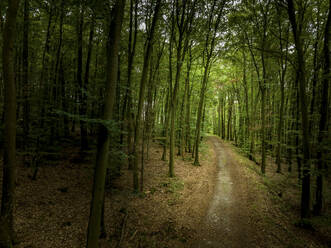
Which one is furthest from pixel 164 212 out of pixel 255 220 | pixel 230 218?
pixel 255 220

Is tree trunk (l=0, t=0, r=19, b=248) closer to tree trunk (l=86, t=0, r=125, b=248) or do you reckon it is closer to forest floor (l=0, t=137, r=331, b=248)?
forest floor (l=0, t=137, r=331, b=248)

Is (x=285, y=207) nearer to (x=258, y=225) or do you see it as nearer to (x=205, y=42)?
(x=258, y=225)

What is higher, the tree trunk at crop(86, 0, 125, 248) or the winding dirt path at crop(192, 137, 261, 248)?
the tree trunk at crop(86, 0, 125, 248)

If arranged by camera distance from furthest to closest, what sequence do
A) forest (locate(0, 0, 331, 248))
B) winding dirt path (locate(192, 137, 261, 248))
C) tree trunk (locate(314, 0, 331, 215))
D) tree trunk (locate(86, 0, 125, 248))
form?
tree trunk (locate(314, 0, 331, 215)) < winding dirt path (locate(192, 137, 261, 248)) < forest (locate(0, 0, 331, 248)) < tree trunk (locate(86, 0, 125, 248))

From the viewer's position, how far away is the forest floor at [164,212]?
5.21m

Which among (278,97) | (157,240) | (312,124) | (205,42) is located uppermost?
(205,42)

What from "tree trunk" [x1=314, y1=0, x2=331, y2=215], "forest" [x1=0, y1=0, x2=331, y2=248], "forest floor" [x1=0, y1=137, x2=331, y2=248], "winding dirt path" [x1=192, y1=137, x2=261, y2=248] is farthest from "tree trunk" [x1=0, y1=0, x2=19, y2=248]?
"tree trunk" [x1=314, y1=0, x2=331, y2=215]

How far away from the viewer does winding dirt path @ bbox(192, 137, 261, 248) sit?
5145 mm

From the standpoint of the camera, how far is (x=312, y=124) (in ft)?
29.7

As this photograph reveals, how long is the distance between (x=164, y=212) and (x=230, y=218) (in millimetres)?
2925

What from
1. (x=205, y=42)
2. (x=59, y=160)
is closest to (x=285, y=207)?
(x=205, y=42)

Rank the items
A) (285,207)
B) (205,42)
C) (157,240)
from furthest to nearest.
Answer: (205,42)
(285,207)
(157,240)

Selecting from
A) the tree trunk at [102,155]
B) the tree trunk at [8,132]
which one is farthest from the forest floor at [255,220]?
the tree trunk at [8,132]

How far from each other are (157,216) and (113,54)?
6.63 metres
